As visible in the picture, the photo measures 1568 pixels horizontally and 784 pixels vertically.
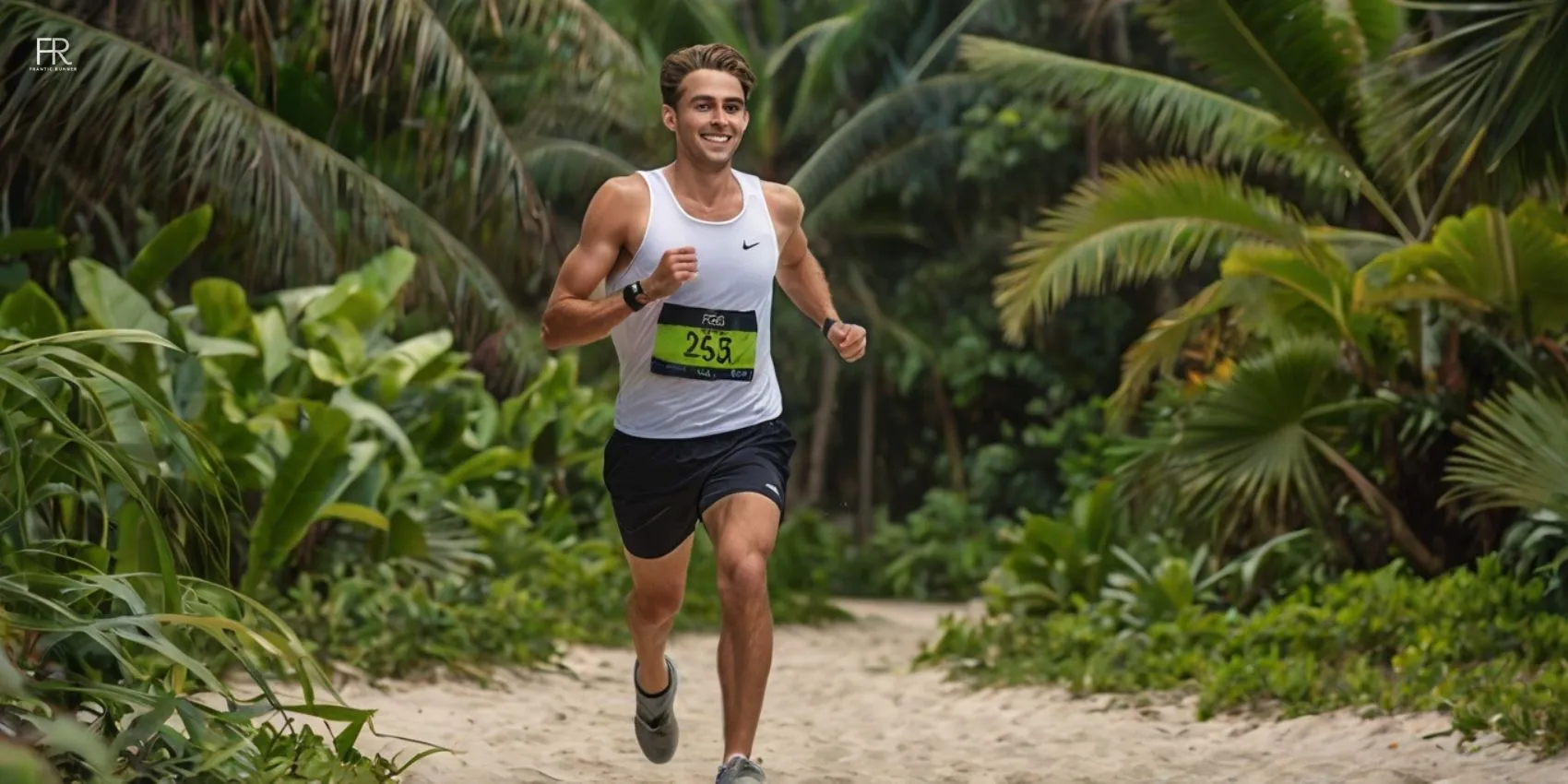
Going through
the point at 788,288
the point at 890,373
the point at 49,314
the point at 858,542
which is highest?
the point at 788,288

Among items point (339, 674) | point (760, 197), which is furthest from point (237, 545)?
point (760, 197)

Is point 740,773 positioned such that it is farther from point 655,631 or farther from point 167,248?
point 167,248

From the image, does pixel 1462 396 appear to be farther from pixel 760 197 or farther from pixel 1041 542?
pixel 760 197

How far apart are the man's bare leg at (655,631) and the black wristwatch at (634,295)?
812 mm

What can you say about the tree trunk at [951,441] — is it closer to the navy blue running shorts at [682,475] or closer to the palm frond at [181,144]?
the palm frond at [181,144]

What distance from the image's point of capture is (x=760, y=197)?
4.79 m

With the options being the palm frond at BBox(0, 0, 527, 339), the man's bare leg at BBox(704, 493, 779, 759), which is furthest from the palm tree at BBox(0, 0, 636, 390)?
the man's bare leg at BBox(704, 493, 779, 759)

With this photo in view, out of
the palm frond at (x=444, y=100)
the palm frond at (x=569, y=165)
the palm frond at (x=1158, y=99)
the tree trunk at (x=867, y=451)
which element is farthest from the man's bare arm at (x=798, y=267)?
the tree trunk at (x=867, y=451)

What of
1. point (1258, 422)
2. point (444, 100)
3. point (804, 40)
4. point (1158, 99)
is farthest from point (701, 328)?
point (804, 40)

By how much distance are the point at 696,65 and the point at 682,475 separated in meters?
1.04

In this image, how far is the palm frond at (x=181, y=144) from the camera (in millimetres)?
7629

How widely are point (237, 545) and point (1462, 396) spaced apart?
5.19 metres

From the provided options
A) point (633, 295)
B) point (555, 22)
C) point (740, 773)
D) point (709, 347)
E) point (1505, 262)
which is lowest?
point (740, 773)

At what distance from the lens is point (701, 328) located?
4660 millimetres
